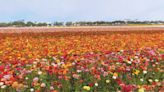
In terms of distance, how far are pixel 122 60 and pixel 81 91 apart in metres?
2.71

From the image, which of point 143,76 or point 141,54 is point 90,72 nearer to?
point 143,76

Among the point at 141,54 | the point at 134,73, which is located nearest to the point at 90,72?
the point at 134,73

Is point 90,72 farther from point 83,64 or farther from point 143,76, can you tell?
point 143,76

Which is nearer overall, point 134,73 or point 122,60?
point 134,73

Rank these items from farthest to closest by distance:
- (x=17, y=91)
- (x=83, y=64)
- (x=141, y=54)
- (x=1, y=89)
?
(x=141, y=54)
(x=83, y=64)
(x=1, y=89)
(x=17, y=91)

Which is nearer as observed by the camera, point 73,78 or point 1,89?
point 1,89

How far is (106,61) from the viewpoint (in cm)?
1152

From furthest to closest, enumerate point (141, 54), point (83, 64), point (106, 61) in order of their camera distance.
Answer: point (141, 54)
point (106, 61)
point (83, 64)

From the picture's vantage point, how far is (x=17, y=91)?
8.60 m

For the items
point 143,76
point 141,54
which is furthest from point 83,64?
point 141,54

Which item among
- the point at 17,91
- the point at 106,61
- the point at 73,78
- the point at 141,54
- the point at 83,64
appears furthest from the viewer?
the point at 141,54

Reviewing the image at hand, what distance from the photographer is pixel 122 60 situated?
11.5 meters

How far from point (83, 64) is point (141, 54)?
3.11 meters

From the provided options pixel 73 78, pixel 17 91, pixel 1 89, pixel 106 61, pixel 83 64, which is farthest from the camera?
pixel 106 61
